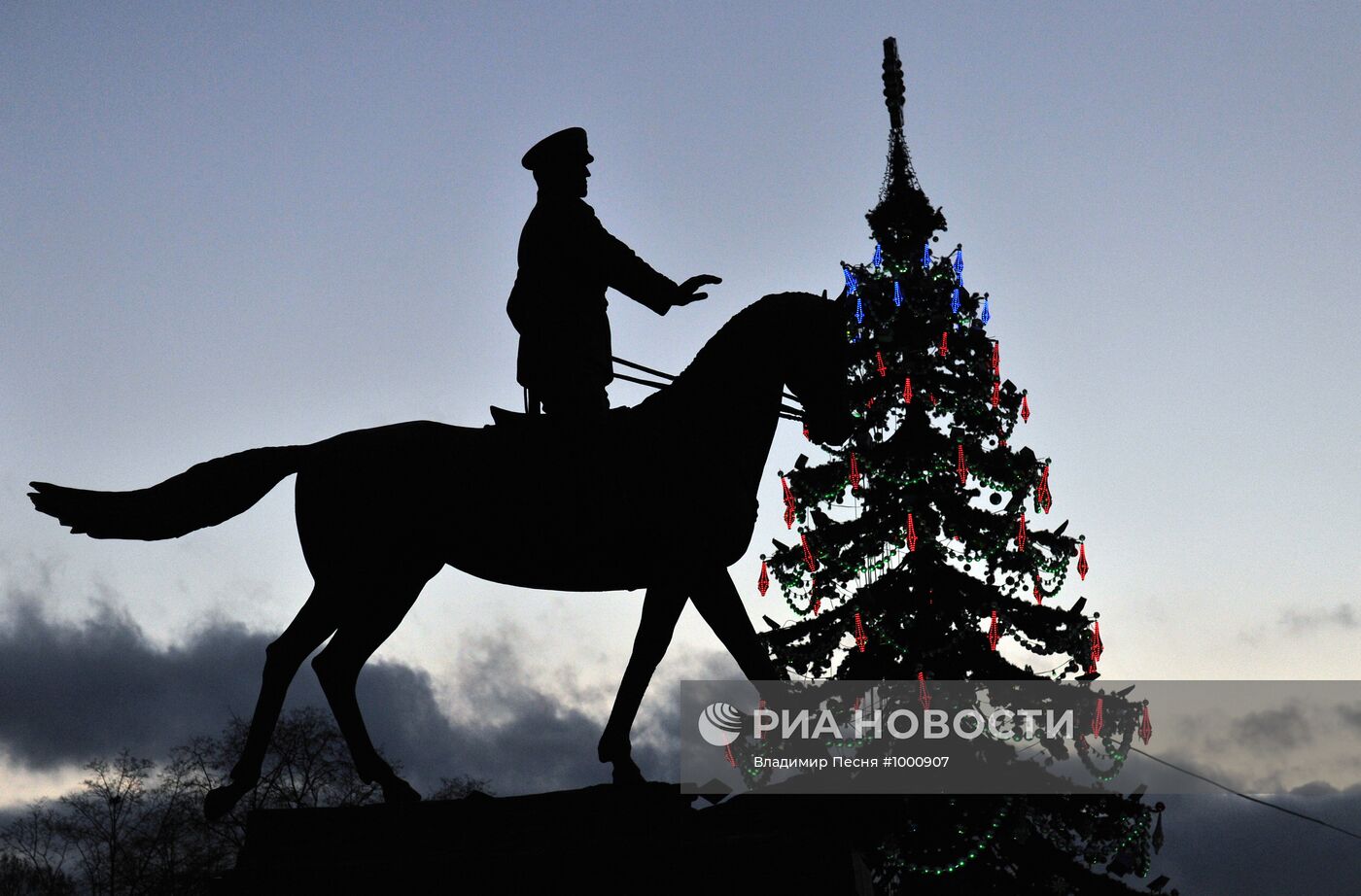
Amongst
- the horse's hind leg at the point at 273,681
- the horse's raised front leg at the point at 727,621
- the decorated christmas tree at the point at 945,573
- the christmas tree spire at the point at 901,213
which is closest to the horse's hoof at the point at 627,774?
the horse's raised front leg at the point at 727,621

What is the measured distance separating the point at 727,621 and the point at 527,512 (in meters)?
1.11

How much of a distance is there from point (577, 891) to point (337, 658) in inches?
67.5

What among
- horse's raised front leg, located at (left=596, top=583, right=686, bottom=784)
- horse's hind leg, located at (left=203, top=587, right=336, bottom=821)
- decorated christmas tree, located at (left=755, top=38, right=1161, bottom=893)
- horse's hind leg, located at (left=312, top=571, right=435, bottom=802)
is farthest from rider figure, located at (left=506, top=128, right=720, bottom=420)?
decorated christmas tree, located at (left=755, top=38, right=1161, bottom=893)

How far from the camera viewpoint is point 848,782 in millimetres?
14578

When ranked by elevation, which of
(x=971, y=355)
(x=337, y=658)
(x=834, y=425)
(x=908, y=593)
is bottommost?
(x=337, y=658)

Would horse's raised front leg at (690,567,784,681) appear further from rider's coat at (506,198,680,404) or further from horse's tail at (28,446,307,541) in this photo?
horse's tail at (28,446,307,541)

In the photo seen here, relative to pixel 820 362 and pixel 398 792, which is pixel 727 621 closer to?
pixel 820 362

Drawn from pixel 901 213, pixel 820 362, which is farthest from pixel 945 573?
pixel 820 362

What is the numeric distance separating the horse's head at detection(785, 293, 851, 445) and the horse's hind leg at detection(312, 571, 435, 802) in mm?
2226

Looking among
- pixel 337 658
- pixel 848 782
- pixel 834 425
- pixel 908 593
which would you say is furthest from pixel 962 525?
pixel 337 658

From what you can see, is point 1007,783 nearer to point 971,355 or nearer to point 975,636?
point 975,636

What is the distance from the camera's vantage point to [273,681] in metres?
5.66

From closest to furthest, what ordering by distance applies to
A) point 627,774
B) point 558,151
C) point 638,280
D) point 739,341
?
1. point 627,774
2. point 739,341
3. point 638,280
4. point 558,151

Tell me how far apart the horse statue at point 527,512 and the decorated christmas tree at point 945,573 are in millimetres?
8938
